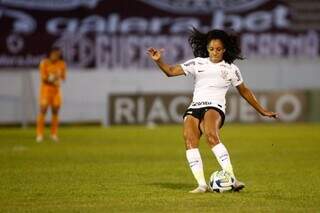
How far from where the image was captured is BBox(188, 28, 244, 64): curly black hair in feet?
39.5

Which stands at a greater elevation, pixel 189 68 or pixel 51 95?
pixel 189 68

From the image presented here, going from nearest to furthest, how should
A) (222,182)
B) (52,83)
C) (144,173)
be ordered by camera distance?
(222,182) < (144,173) < (52,83)

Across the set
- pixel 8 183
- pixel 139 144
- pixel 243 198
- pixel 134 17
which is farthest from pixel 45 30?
pixel 243 198

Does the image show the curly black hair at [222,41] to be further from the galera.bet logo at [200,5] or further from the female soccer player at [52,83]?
the galera.bet logo at [200,5]

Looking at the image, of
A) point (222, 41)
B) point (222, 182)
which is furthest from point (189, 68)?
point (222, 182)

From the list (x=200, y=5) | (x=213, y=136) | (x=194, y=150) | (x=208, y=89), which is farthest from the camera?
(x=200, y=5)

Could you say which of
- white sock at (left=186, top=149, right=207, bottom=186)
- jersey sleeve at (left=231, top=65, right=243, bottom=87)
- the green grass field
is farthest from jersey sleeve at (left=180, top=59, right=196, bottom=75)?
the green grass field

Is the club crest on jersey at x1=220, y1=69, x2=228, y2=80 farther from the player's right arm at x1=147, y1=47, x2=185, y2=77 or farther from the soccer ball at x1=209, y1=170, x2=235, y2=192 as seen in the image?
the soccer ball at x1=209, y1=170, x2=235, y2=192

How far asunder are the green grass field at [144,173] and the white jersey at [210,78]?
1123mm

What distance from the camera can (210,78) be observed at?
11953mm

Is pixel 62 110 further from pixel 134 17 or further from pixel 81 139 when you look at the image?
pixel 81 139

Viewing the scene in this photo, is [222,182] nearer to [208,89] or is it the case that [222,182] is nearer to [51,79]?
[208,89]

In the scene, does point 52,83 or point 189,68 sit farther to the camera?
point 52,83

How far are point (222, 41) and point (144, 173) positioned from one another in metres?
3.43
